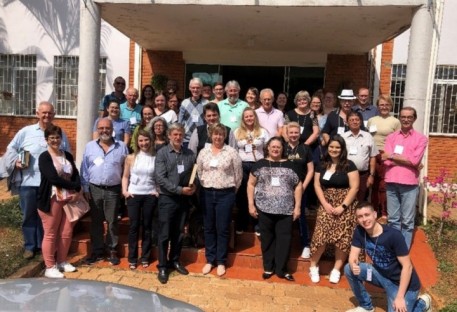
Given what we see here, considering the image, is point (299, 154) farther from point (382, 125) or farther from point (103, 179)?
point (103, 179)

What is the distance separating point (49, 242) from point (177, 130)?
197 cm

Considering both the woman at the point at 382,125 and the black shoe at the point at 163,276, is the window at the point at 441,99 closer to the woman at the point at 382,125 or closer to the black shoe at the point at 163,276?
the woman at the point at 382,125

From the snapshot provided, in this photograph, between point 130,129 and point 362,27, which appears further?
point 362,27

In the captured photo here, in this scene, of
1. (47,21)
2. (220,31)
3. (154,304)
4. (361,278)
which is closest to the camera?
(154,304)

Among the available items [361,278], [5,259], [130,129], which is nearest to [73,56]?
[130,129]

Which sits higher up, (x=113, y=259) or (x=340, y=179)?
(x=340, y=179)

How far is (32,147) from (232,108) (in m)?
2.56

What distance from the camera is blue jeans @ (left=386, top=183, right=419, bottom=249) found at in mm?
5410

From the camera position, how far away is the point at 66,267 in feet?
17.1

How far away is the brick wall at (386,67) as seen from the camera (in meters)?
10.2

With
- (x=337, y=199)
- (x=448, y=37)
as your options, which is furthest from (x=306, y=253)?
(x=448, y=37)

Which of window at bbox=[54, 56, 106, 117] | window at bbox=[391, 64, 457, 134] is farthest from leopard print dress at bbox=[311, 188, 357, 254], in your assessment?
window at bbox=[54, 56, 106, 117]

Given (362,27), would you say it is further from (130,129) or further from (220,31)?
(130,129)

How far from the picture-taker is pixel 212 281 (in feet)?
16.7
